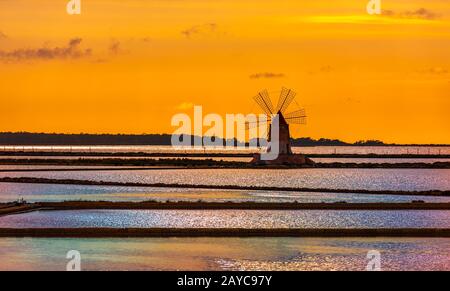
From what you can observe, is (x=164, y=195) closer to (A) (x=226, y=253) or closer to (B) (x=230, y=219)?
(B) (x=230, y=219)

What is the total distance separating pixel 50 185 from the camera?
174ft

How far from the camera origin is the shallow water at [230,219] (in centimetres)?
2942

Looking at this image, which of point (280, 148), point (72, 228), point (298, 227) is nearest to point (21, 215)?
point (72, 228)

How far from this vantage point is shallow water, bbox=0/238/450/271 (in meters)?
21.2

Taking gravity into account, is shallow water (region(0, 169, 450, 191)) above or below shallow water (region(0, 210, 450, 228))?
below

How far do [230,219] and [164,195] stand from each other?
1391cm

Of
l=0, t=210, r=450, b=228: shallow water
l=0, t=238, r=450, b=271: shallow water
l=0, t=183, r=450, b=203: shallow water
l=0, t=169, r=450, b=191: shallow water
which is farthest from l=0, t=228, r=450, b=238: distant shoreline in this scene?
l=0, t=169, r=450, b=191: shallow water

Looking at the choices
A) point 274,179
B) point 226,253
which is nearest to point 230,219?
point 226,253

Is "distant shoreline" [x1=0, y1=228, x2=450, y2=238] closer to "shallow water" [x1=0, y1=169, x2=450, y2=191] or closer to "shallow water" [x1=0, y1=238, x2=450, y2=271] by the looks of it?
"shallow water" [x1=0, y1=238, x2=450, y2=271]

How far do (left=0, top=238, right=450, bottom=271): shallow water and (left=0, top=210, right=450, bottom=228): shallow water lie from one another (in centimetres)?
365

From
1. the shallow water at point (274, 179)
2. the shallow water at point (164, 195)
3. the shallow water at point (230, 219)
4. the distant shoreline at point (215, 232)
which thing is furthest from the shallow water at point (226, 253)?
the shallow water at point (274, 179)
